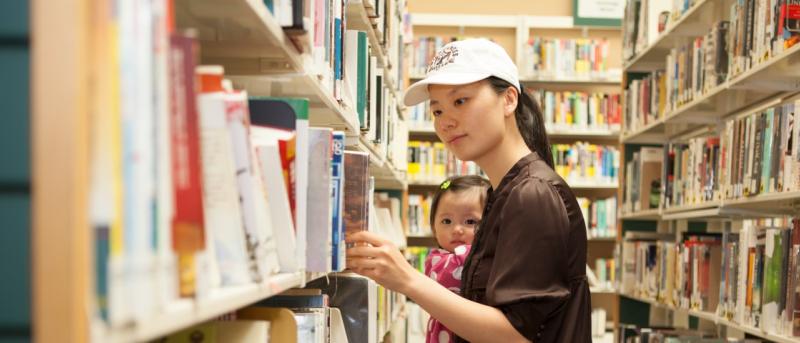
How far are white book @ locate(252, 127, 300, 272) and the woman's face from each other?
0.76 meters

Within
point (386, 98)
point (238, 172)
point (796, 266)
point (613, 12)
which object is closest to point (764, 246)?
point (796, 266)

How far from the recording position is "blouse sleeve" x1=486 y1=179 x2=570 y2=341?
1732 mm

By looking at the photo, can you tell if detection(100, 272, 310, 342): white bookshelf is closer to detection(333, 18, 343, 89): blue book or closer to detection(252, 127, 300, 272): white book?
detection(252, 127, 300, 272): white book

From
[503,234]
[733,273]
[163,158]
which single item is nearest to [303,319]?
[503,234]

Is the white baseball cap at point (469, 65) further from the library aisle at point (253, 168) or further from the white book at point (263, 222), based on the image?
the white book at point (263, 222)

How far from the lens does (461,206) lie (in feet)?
9.60

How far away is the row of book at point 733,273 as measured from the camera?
271cm

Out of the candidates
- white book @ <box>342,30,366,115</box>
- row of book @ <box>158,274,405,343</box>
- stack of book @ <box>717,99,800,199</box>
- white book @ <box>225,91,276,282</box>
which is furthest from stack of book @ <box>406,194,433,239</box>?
white book @ <box>225,91,276,282</box>

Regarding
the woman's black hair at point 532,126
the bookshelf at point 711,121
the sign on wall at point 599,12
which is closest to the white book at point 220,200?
the woman's black hair at point 532,126

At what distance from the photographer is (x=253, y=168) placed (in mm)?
1001

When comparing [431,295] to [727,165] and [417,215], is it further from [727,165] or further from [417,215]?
[417,215]

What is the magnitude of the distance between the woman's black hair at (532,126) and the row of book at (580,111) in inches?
179

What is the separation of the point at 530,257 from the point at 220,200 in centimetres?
96

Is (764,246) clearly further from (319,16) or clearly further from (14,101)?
(14,101)
